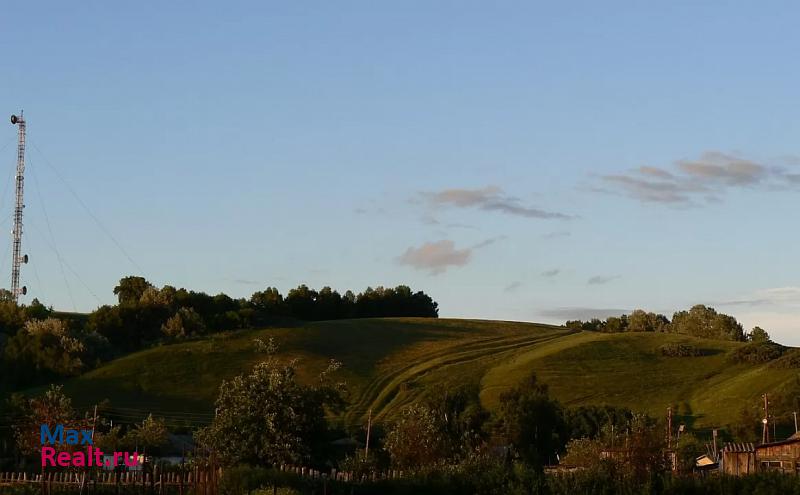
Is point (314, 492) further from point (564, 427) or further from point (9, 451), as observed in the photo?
point (564, 427)

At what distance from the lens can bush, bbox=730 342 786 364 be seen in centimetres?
11381

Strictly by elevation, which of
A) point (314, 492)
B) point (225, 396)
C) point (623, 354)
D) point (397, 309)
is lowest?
point (314, 492)

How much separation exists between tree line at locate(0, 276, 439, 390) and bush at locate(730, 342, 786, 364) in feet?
189

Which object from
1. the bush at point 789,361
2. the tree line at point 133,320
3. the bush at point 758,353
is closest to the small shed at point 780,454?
the bush at point 789,361

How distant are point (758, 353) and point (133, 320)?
244 ft

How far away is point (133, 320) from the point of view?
141 m

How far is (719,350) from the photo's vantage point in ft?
398

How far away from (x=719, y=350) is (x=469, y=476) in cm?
7844

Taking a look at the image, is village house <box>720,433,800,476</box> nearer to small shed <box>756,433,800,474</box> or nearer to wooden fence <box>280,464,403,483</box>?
small shed <box>756,433,800,474</box>

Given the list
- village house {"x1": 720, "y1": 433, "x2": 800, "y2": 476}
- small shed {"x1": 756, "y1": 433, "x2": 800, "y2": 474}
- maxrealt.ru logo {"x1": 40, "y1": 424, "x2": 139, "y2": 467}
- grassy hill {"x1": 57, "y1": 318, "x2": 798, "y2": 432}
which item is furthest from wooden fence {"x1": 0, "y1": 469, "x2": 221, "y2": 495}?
grassy hill {"x1": 57, "y1": 318, "x2": 798, "y2": 432}

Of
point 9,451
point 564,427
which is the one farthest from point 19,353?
point 564,427

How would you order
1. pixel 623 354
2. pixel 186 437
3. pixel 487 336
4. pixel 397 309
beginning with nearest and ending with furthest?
1. pixel 186 437
2. pixel 623 354
3. pixel 487 336
4. pixel 397 309

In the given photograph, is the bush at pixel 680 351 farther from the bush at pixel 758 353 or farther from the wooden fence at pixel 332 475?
the wooden fence at pixel 332 475

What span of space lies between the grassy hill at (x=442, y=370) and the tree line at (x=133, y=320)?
19.8ft
